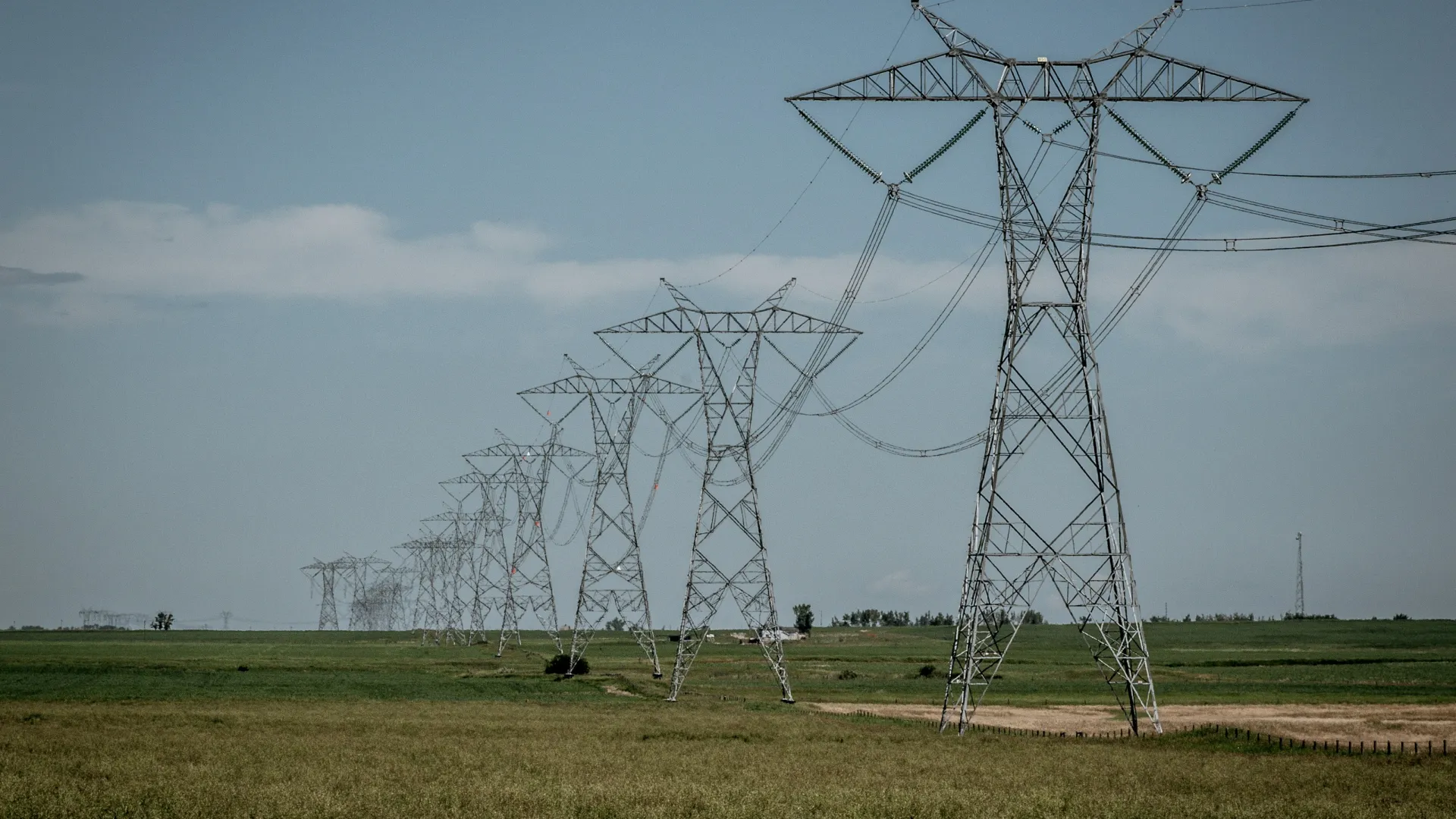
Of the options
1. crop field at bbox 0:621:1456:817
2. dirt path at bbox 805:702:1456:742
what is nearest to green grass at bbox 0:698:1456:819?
crop field at bbox 0:621:1456:817

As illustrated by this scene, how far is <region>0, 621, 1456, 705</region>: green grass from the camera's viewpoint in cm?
8075

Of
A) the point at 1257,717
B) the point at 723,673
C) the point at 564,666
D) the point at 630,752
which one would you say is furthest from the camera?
the point at 723,673

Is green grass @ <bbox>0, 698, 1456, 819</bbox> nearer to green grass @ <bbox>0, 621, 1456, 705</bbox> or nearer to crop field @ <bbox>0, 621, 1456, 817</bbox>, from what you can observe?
crop field @ <bbox>0, 621, 1456, 817</bbox>

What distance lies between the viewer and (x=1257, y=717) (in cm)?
6631

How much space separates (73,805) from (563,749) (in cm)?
1816

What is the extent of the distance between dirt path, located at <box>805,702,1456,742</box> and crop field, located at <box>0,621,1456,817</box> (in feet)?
2.35

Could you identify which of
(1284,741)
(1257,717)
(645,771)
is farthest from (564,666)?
(645,771)

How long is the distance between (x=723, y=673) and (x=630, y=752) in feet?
197

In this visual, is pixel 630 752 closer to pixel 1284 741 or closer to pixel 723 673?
pixel 1284 741

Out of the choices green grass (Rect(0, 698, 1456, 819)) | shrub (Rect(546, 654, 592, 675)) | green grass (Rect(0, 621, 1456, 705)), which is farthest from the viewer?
shrub (Rect(546, 654, 592, 675))

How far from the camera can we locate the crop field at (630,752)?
3384 cm

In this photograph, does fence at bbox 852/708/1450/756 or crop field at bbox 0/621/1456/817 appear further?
fence at bbox 852/708/1450/756

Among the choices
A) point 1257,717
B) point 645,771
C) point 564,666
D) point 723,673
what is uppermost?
point 564,666

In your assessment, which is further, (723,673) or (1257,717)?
(723,673)
